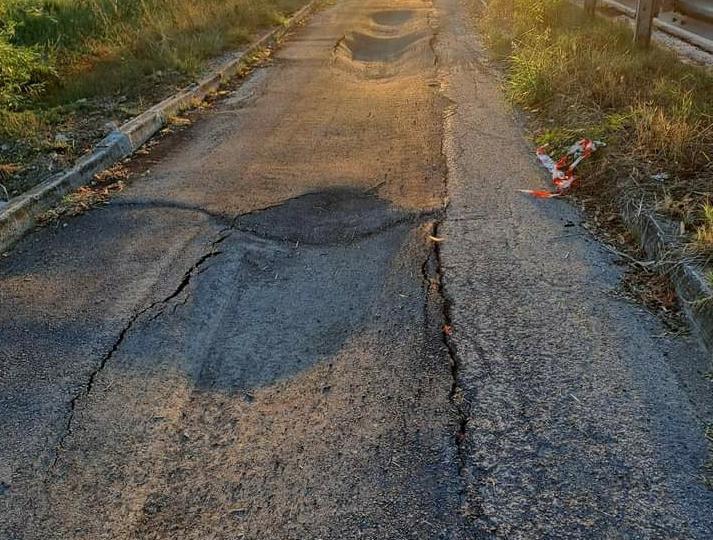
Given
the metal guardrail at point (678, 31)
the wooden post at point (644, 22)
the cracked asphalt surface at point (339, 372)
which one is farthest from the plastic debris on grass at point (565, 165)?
the wooden post at point (644, 22)

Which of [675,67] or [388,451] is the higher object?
[675,67]

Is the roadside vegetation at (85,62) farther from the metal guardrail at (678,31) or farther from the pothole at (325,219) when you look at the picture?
the metal guardrail at (678,31)

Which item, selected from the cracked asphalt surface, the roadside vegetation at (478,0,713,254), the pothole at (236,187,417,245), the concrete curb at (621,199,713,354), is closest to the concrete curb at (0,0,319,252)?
the cracked asphalt surface

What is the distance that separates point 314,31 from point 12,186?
9731 mm

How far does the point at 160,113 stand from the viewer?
6.95 meters

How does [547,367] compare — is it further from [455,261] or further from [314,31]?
[314,31]

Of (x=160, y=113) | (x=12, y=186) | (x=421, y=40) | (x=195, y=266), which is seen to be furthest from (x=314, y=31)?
(x=195, y=266)

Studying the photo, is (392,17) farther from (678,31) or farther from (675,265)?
(675,265)

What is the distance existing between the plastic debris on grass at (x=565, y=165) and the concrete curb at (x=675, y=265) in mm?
610

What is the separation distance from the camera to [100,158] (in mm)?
5578

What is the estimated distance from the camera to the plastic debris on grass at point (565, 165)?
4719 millimetres

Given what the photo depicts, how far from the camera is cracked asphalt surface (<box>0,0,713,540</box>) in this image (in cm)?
222

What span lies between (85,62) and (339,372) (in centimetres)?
773

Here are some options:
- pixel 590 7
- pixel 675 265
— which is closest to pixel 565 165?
pixel 675 265
